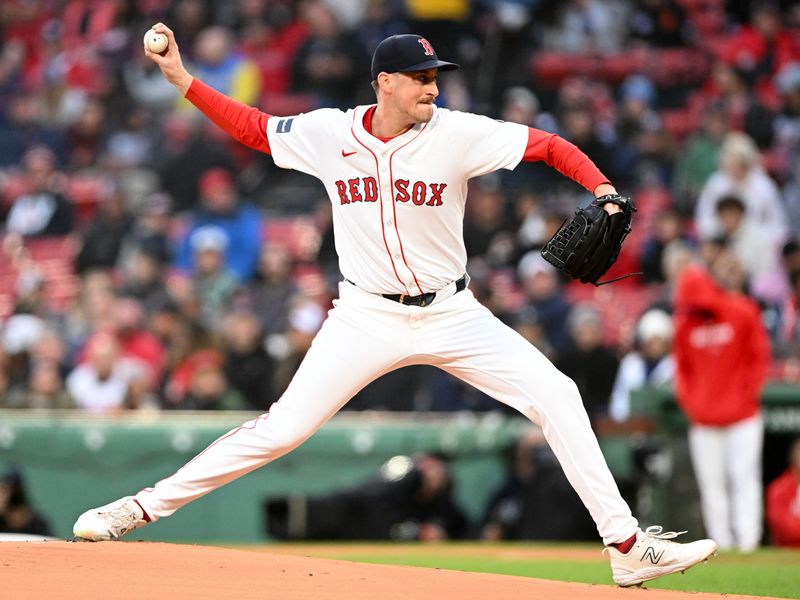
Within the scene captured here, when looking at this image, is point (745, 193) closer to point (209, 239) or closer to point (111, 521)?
point (209, 239)

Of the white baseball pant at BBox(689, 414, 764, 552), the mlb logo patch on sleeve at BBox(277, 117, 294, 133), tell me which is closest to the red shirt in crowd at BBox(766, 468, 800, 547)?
the white baseball pant at BBox(689, 414, 764, 552)

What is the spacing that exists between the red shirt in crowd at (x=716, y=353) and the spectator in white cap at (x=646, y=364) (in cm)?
98

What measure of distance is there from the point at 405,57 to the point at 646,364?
5.82 m

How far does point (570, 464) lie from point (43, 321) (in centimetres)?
854

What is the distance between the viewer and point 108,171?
606 inches

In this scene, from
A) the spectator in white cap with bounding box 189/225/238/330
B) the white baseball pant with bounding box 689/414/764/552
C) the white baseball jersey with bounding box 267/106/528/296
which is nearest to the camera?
the white baseball jersey with bounding box 267/106/528/296

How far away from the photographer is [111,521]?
18.6ft

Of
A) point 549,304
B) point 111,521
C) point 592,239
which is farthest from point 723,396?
point 111,521

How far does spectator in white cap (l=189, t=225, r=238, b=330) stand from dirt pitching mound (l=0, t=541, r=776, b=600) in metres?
6.74

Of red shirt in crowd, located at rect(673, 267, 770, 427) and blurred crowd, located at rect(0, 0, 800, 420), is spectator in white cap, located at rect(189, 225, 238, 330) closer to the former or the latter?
blurred crowd, located at rect(0, 0, 800, 420)

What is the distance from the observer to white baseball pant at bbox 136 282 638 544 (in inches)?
215

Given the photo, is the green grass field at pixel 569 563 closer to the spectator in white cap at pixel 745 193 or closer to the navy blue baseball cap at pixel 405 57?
the navy blue baseball cap at pixel 405 57

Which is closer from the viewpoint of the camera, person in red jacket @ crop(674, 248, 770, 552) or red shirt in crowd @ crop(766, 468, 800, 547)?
person in red jacket @ crop(674, 248, 770, 552)

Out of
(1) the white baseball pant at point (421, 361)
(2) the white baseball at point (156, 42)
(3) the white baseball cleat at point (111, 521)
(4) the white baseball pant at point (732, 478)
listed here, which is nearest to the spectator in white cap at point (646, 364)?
(4) the white baseball pant at point (732, 478)
